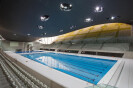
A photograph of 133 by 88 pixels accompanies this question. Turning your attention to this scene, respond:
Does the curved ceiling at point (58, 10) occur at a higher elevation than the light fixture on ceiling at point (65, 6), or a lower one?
higher

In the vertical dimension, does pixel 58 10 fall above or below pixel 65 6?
above

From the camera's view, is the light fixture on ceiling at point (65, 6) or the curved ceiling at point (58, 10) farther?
the curved ceiling at point (58, 10)

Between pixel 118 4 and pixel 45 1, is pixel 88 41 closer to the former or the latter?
pixel 118 4

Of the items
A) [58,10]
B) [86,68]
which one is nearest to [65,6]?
[58,10]

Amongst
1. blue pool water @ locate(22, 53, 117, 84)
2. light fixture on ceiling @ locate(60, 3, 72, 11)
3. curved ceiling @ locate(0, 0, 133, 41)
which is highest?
curved ceiling @ locate(0, 0, 133, 41)

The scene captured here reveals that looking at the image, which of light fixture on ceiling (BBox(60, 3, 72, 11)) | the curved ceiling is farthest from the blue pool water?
the curved ceiling

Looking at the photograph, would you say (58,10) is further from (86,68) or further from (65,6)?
(86,68)

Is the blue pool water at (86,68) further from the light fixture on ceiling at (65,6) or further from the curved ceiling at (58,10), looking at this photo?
the curved ceiling at (58,10)

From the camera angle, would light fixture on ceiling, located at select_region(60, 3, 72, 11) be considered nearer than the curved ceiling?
Yes

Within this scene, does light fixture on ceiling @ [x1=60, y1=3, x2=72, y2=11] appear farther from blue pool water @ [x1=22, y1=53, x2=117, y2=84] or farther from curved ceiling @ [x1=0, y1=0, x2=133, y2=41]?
blue pool water @ [x1=22, y1=53, x2=117, y2=84]

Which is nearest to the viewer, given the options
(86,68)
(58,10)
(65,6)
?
(65,6)

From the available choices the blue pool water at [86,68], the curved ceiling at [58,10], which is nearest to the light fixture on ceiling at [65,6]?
the curved ceiling at [58,10]

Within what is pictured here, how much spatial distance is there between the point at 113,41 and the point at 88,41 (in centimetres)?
346

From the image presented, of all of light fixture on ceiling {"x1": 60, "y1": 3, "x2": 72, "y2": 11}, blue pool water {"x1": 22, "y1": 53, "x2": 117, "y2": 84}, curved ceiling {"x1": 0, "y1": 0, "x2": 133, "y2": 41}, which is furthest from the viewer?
blue pool water {"x1": 22, "y1": 53, "x2": 117, "y2": 84}
